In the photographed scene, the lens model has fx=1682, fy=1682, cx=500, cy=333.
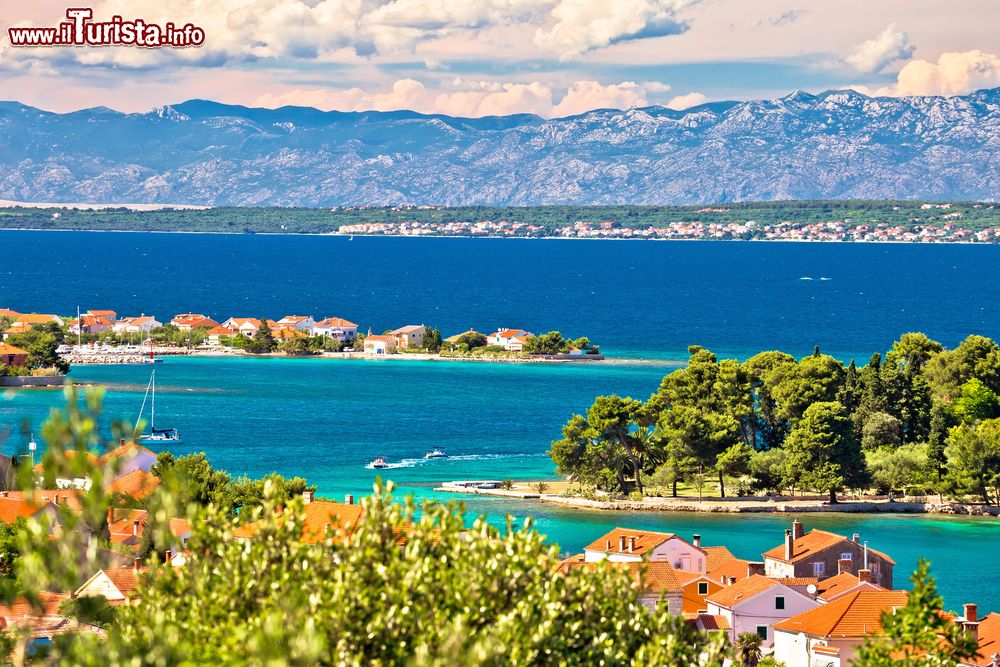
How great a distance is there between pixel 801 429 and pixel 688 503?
4830mm

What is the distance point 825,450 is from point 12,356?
4743 cm

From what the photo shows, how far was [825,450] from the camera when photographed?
5159cm

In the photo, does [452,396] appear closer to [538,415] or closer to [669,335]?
[538,415]

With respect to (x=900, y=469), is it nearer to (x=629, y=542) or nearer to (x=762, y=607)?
(x=629, y=542)

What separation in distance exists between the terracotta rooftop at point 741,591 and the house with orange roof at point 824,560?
3153mm

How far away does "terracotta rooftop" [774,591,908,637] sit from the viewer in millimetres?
27047

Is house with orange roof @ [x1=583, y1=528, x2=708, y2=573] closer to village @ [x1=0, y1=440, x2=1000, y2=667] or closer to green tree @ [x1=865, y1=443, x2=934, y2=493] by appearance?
village @ [x1=0, y1=440, x2=1000, y2=667]

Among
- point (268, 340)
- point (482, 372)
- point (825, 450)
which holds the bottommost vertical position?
point (482, 372)

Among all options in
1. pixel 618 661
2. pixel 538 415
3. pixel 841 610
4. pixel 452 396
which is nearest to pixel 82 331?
pixel 452 396

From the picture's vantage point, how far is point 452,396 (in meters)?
81.8

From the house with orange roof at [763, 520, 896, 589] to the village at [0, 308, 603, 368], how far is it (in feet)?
210

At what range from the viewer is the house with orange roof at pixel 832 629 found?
1051 inches

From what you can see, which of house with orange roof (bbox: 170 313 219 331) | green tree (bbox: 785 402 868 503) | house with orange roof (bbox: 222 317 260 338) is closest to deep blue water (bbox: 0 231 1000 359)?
house with orange roof (bbox: 170 313 219 331)

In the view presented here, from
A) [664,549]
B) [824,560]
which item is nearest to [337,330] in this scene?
[664,549]
